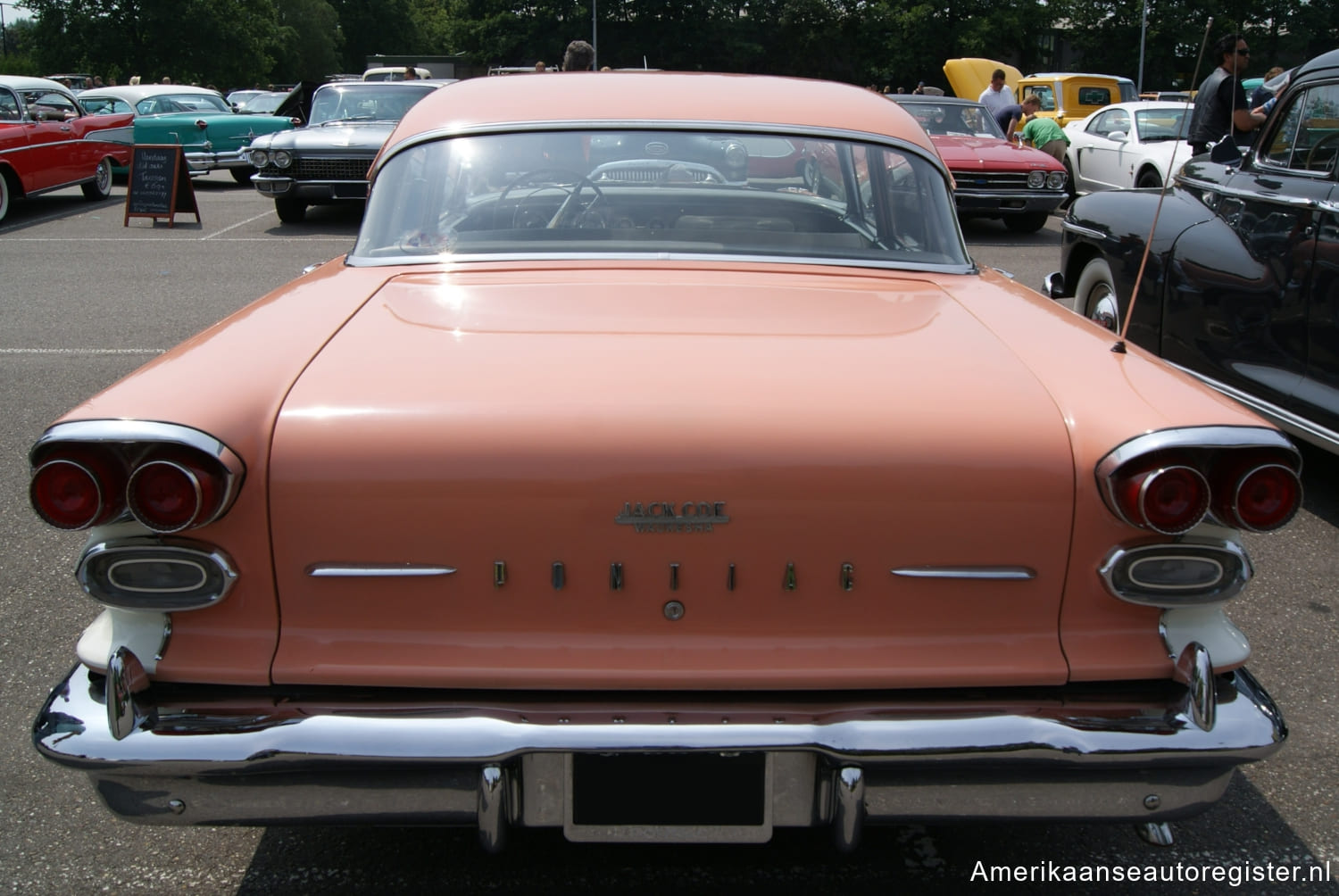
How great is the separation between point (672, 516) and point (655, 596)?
0.15 m

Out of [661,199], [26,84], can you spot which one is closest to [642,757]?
[661,199]

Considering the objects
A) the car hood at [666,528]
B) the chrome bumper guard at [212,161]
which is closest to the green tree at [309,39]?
the chrome bumper guard at [212,161]

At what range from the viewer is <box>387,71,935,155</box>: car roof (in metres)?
3.26

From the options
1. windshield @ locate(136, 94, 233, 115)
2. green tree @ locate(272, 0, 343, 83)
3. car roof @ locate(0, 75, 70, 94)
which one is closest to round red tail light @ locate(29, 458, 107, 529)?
car roof @ locate(0, 75, 70, 94)

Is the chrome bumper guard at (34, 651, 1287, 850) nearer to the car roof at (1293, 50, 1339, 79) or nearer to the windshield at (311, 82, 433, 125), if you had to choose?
the car roof at (1293, 50, 1339, 79)

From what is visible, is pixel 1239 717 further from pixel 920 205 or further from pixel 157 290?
pixel 157 290

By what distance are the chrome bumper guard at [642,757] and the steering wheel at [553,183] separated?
4.99 ft

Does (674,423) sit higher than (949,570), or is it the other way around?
(674,423)

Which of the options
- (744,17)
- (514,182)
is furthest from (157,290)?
(744,17)

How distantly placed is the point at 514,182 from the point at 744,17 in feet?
206

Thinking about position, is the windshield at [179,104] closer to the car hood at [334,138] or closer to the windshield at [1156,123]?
the car hood at [334,138]

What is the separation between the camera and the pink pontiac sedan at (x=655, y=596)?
196cm

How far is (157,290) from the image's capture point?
9.27 metres

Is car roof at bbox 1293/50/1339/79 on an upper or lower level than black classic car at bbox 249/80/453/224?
upper
